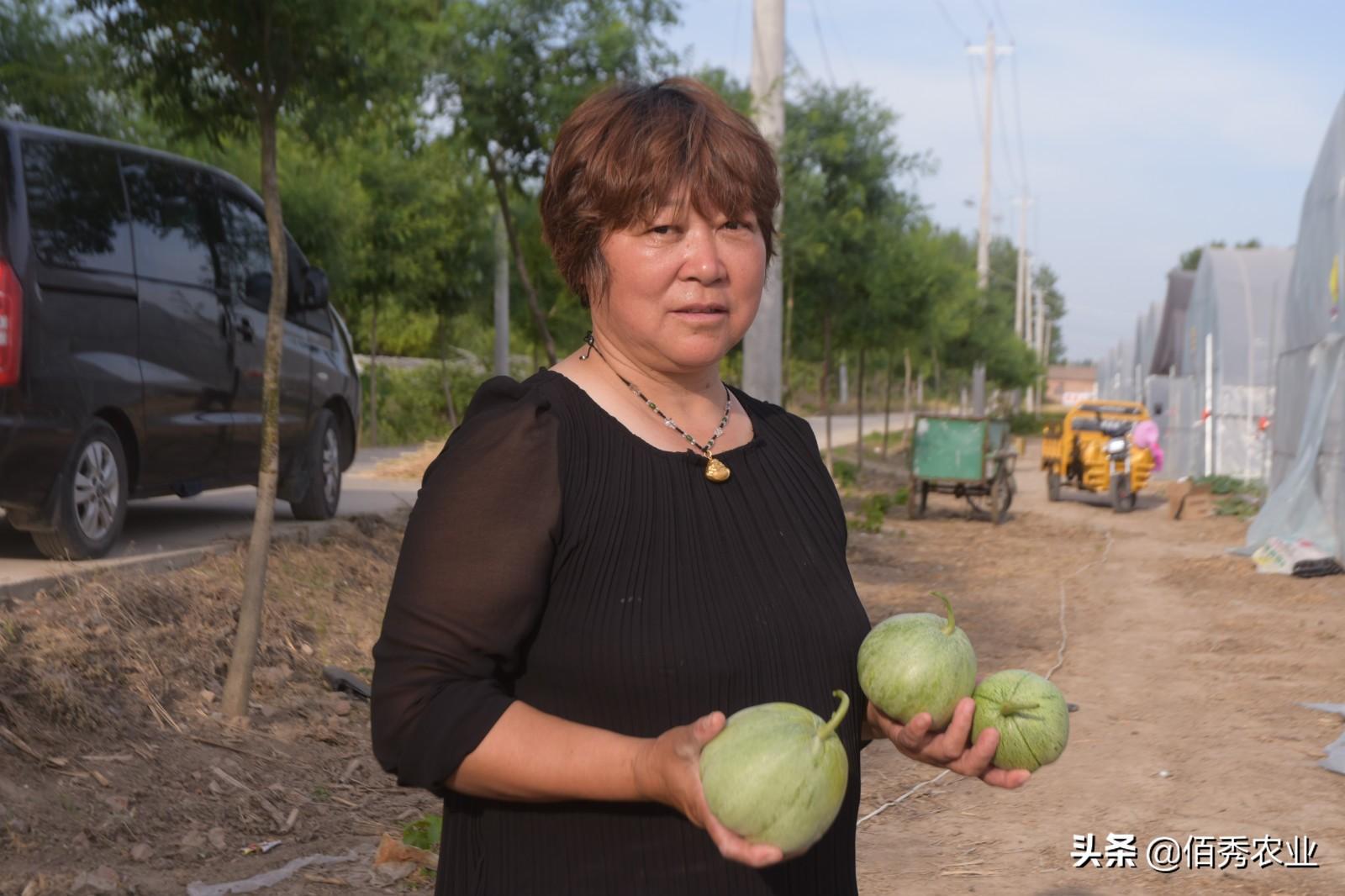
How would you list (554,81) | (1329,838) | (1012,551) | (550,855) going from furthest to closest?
1. (1012,551)
2. (554,81)
3. (1329,838)
4. (550,855)

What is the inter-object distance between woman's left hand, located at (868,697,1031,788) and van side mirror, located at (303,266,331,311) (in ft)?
19.4

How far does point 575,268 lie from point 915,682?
2.81 ft


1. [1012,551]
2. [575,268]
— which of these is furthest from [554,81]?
[575,268]

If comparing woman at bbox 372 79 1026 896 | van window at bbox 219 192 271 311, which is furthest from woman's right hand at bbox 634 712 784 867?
van window at bbox 219 192 271 311

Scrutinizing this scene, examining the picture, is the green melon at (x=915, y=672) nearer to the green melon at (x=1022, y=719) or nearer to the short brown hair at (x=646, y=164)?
the green melon at (x=1022, y=719)

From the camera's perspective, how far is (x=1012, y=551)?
16.5m

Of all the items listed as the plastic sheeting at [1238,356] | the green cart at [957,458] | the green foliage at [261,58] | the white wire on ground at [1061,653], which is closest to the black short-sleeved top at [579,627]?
the white wire on ground at [1061,653]

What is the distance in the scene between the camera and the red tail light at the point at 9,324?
6.33 metres

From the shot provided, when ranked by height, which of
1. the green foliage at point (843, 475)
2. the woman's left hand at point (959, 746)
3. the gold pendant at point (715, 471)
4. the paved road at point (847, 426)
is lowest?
the paved road at point (847, 426)

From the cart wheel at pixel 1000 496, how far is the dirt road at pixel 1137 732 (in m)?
3.42

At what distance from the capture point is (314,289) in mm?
7578

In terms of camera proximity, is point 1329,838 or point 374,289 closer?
point 1329,838

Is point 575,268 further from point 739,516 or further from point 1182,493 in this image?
point 1182,493

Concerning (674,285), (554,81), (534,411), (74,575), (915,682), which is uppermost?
(554,81)
